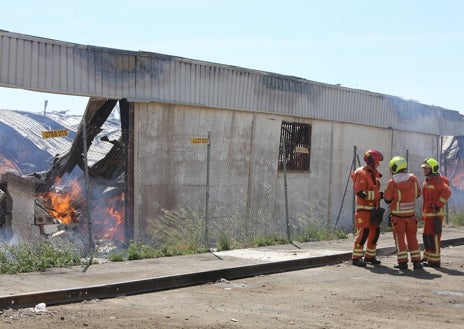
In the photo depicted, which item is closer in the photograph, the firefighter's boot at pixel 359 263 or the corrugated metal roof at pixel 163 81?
the firefighter's boot at pixel 359 263

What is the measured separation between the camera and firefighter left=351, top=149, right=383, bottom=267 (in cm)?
1173

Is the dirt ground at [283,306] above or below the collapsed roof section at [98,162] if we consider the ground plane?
below

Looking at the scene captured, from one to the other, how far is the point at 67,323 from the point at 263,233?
28.7 feet

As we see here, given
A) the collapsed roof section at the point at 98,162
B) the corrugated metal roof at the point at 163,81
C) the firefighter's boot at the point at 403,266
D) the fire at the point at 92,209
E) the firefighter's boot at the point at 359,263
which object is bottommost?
the firefighter's boot at the point at 359,263

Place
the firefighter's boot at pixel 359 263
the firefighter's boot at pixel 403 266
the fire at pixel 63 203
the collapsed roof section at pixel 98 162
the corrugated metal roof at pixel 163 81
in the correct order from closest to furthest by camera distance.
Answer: the firefighter's boot at pixel 403 266
the firefighter's boot at pixel 359 263
the corrugated metal roof at pixel 163 81
the fire at pixel 63 203
the collapsed roof section at pixel 98 162

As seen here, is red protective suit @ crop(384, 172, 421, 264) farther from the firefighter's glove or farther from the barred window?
the barred window

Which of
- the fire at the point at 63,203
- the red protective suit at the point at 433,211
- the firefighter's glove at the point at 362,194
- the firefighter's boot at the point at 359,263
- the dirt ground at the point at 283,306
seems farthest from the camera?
the fire at the point at 63,203

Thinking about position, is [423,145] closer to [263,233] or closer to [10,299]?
[263,233]

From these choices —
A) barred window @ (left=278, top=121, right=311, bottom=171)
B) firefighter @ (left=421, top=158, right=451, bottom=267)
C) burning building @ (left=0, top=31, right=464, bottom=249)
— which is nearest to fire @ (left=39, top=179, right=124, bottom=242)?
burning building @ (left=0, top=31, right=464, bottom=249)

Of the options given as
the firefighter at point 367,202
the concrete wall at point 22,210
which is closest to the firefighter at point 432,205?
→ the firefighter at point 367,202

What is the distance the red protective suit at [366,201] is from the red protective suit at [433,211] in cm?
Answer: 100

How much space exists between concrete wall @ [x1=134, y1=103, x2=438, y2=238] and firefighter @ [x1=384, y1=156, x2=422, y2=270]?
4.58 meters

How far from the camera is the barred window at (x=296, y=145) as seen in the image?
18.4 m

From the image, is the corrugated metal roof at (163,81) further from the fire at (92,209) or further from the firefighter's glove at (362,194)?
the firefighter's glove at (362,194)
